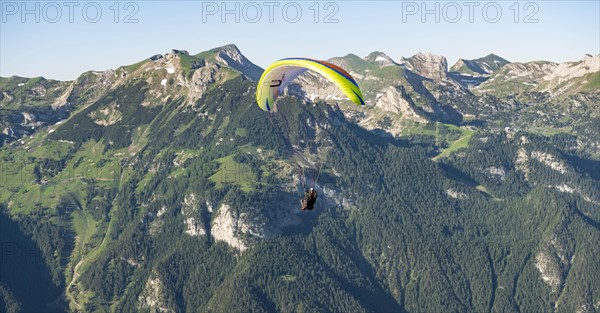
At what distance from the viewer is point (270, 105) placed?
481ft

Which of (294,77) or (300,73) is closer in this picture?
(300,73)

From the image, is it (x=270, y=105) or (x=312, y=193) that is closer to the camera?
(x=312, y=193)

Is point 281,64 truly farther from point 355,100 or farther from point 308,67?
point 355,100

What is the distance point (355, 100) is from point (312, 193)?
17.3 m

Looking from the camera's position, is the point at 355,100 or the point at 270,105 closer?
the point at 355,100

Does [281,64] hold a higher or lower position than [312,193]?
higher

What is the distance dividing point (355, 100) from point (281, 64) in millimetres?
16913

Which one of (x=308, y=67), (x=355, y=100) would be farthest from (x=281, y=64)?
(x=355, y=100)

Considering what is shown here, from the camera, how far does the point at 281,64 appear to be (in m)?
139

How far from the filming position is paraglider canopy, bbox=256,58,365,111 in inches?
5123

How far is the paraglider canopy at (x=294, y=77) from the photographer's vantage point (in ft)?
427

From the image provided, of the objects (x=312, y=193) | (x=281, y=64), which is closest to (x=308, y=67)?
(x=281, y=64)

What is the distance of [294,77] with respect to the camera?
14250cm

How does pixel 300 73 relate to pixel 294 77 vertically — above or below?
above
